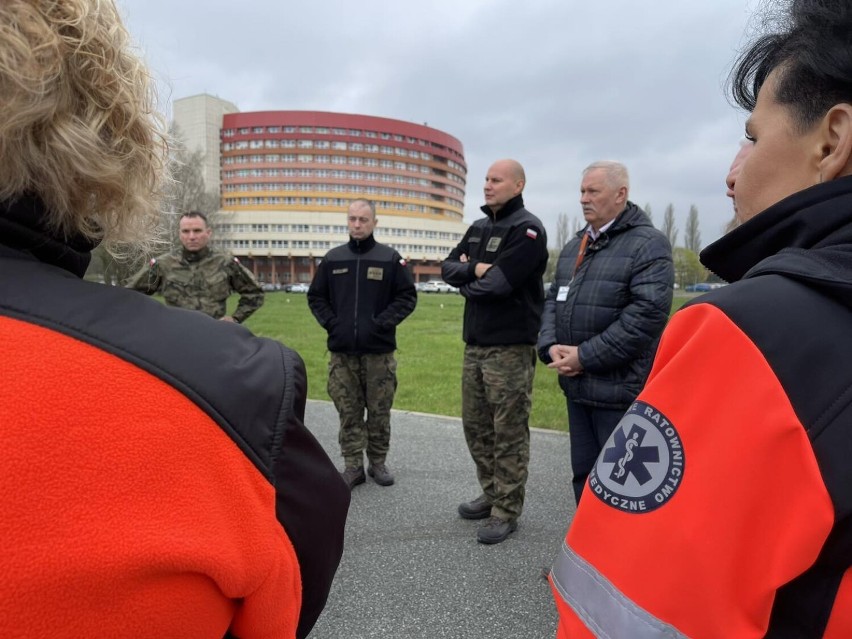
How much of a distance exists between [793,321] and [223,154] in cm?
9076

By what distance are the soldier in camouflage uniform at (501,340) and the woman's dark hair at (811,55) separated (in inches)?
98.1

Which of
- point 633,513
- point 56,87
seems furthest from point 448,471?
point 56,87

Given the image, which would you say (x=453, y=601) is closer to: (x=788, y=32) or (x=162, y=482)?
(x=162, y=482)

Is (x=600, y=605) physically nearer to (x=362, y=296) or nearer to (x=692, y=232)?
(x=362, y=296)

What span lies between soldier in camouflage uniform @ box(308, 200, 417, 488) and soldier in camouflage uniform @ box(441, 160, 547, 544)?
96 cm

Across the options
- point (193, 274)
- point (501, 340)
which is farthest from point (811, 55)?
point (193, 274)

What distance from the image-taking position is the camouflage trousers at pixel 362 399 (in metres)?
4.51

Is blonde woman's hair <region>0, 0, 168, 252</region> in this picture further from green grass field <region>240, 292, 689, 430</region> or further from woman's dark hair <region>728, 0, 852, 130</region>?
green grass field <region>240, 292, 689, 430</region>

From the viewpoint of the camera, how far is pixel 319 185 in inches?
3344

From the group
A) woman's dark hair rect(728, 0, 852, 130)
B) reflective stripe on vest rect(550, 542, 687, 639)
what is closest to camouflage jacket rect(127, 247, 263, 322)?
reflective stripe on vest rect(550, 542, 687, 639)

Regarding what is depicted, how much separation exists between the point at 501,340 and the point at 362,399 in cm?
161

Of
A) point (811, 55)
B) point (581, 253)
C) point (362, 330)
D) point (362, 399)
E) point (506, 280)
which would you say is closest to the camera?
point (811, 55)

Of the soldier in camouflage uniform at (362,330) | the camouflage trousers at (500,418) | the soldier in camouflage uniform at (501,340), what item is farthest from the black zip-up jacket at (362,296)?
the camouflage trousers at (500,418)

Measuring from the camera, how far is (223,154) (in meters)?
81.8
